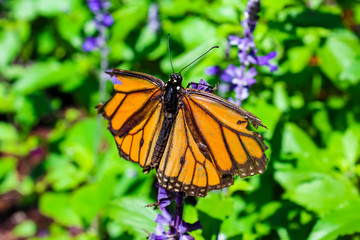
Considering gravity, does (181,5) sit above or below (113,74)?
above

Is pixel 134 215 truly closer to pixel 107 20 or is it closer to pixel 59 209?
pixel 107 20

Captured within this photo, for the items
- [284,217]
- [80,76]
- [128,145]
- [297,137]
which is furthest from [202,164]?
[80,76]

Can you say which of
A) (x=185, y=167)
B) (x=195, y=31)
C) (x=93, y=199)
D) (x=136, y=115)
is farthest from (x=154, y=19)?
(x=185, y=167)

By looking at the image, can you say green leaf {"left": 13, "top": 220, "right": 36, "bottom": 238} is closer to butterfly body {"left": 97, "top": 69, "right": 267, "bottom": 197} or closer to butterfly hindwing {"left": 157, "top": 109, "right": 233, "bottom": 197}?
butterfly body {"left": 97, "top": 69, "right": 267, "bottom": 197}

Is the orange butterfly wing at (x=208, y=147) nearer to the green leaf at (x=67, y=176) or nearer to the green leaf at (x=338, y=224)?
the green leaf at (x=338, y=224)

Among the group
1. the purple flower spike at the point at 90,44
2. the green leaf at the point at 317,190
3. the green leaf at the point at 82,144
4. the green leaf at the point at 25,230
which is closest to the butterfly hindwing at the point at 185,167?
the green leaf at the point at 317,190

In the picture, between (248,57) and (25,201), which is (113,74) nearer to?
(248,57)
